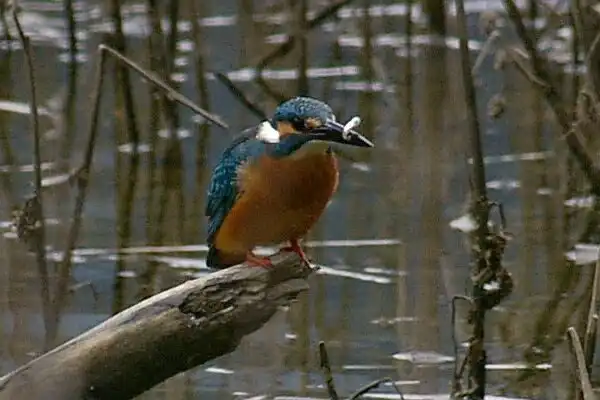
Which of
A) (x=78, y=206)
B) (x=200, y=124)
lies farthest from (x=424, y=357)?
(x=200, y=124)

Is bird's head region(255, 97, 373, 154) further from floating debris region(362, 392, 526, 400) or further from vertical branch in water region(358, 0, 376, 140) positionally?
vertical branch in water region(358, 0, 376, 140)

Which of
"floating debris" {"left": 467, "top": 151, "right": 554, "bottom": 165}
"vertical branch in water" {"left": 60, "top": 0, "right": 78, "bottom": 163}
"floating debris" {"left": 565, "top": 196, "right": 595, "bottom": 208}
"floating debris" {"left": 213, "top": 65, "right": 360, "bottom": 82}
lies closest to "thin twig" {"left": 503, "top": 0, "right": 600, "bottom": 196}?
"floating debris" {"left": 565, "top": 196, "right": 595, "bottom": 208}

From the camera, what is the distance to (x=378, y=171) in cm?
583

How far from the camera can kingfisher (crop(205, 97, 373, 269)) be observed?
2.82m

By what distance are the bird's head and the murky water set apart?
1069 millimetres

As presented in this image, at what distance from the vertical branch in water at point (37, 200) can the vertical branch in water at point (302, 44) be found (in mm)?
1651

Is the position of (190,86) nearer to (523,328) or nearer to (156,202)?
(156,202)

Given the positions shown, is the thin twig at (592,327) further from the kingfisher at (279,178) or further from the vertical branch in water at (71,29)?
the vertical branch in water at (71,29)

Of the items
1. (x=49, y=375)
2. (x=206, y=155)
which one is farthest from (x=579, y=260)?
(x=49, y=375)

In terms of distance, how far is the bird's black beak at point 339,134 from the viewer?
2.70 meters

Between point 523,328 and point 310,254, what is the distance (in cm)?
88

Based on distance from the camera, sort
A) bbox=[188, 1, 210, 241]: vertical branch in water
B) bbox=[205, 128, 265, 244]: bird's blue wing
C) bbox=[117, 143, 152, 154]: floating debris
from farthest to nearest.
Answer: bbox=[117, 143, 152, 154]: floating debris
bbox=[188, 1, 210, 241]: vertical branch in water
bbox=[205, 128, 265, 244]: bird's blue wing

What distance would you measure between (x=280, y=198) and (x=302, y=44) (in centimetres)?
347

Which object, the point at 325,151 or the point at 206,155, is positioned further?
the point at 206,155
